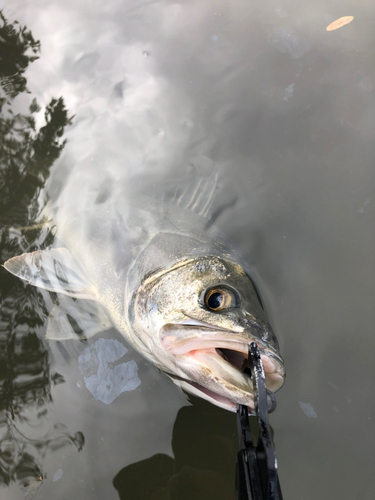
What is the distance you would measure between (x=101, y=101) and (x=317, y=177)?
2202 millimetres

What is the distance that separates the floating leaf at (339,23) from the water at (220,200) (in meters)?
0.07

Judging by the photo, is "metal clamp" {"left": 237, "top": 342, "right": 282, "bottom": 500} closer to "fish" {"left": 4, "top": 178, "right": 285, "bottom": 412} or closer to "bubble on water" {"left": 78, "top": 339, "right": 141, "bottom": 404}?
"fish" {"left": 4, "top": 178, "right": 285, "bottom": 412}

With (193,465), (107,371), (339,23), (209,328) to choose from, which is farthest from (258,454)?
(339,23)

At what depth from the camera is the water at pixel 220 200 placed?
2141 mm

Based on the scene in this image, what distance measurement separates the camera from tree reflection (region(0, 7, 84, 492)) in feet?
7.32

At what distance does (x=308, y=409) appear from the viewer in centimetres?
219


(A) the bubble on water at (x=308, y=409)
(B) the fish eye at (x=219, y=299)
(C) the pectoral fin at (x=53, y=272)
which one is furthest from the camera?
(C) the pectoral fin at (x=53, y=272)

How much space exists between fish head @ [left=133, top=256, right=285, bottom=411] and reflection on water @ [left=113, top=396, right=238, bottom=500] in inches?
12.7

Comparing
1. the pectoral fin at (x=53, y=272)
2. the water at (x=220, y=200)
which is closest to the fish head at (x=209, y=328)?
the water at (x=220, y=200)

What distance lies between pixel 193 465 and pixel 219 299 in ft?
3.58

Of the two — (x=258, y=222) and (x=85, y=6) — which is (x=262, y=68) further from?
(x=85, y=6)

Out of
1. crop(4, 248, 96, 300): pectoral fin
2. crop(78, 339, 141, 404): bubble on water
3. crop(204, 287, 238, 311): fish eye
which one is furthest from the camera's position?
crop(4, 248, 96, 300): pectoral fin

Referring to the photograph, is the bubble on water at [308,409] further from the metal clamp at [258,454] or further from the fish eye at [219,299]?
the fish eye at [219,299]

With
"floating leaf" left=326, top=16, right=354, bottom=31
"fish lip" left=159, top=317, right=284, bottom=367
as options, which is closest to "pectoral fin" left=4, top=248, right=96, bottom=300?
"fish lip" left=159, top=317, right=284, bottom=367
